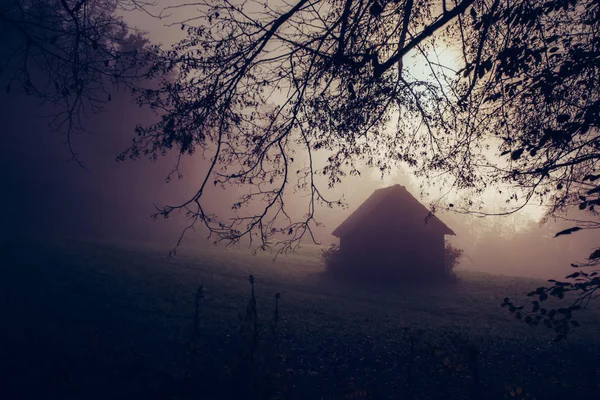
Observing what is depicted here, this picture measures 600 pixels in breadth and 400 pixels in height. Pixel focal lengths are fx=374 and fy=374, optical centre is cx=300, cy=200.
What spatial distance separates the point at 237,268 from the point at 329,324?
44.5 ft

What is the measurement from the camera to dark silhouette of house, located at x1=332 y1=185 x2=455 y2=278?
25125mm

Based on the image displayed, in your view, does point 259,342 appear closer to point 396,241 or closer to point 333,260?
point 396,241

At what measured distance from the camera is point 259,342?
28.9 ft

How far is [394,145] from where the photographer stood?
8109mm

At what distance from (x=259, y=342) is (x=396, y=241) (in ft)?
59.3

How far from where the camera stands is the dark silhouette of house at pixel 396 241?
25.1 metres

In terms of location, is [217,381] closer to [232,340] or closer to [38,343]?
[232,340]

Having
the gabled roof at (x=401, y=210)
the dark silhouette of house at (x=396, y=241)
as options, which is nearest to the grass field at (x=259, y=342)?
the dark silhouette of house at (x=396, y=241)

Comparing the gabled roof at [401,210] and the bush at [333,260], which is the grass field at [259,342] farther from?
the gabled roof at [401,210]

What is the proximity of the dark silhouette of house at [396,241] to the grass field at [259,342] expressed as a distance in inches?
150

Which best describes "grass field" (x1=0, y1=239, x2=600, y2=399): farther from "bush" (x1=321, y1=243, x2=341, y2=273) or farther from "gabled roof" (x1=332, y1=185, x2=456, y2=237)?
"gabled roof" (x1=332, y1=185, x2=456, y2=237)

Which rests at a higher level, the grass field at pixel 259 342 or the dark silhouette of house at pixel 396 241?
the dark silhouette of house at pixel 396 241

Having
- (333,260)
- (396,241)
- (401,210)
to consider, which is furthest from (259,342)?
(401,210)

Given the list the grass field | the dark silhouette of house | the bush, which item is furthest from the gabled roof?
the grass field
